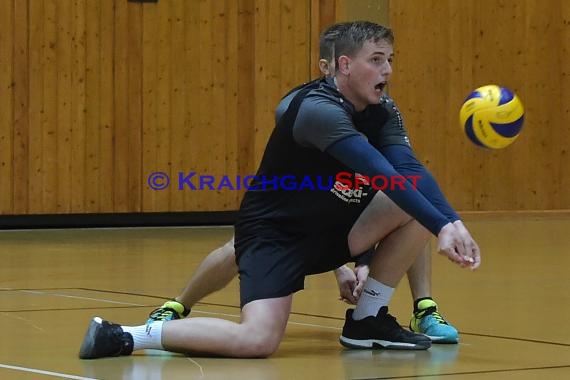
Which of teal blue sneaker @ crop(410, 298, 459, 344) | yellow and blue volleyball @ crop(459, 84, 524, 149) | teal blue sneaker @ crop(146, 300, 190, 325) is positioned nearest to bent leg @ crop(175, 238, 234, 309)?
teal blue sneaker @ crop(146, 300, 190, 325)

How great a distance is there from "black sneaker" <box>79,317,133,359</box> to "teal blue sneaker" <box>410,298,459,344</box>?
125 cm

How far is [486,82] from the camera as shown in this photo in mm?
15219

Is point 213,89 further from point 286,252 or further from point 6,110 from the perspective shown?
point 286,252

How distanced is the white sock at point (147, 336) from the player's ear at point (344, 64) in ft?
3.81

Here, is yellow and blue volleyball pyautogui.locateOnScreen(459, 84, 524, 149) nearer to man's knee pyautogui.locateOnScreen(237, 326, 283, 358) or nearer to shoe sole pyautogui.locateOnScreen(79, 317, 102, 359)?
man's knee pyautogui.locateOnScreen(237, 326, 283, 358)

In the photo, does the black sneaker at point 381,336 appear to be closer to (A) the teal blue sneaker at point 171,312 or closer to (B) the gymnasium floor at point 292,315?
(B) the gymnasium floor at point 292,315

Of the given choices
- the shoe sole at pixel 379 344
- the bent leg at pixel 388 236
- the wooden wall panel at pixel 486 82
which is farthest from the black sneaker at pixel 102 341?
the wooden wall panel at pixel 486 82

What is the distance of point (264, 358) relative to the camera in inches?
178

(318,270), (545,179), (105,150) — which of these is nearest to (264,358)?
(318,270)

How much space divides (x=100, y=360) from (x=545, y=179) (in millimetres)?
11771

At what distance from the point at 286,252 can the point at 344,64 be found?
0.74 m

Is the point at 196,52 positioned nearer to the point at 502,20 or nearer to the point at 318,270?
the point at 502,20

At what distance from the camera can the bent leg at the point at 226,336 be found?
4.47 meters

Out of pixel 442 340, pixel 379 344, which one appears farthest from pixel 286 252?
pixel 442 340
